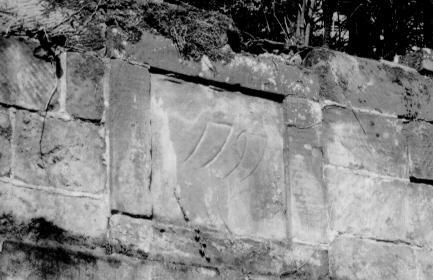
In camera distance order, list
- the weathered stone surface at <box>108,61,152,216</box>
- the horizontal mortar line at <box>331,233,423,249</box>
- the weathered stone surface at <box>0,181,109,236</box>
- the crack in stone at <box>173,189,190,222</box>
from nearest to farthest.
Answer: the weathered stone surface at <box>0,181,109,236</box> < the weathered stone surface at <box>108,61,152,216</box> < the crack in stone at <box>173,189,190,222</box> < the horizontal mortar line at <box>331,233,423,249</box>

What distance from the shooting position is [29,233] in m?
3.21

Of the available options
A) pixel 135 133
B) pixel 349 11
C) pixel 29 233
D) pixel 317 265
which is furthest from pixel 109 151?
pixel 349 11

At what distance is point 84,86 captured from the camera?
3.55m

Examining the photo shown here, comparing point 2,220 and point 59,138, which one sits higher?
point 59,138

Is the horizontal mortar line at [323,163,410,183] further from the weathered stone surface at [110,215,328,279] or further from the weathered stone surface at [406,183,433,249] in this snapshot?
the weathered stone surface at [110,215,328,279]

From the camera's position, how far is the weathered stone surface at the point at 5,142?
3254mm

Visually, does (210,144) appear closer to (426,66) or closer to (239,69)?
(239,69)

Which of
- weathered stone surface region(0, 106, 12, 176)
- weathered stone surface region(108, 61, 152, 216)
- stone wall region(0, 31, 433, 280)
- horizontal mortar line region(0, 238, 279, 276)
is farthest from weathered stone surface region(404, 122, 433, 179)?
weathered stone surface region(0, 106, 12, 176)

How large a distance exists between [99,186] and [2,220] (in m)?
0.45

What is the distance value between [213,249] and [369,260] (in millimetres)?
883

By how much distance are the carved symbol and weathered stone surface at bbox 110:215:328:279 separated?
330 mm

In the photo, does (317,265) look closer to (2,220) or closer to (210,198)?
(210,198)

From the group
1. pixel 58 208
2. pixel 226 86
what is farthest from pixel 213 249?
pixel 226 86

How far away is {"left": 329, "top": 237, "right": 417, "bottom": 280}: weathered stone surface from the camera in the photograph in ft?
12.8
